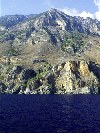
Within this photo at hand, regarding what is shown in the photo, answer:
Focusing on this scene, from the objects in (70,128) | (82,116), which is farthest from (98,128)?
(82,116)

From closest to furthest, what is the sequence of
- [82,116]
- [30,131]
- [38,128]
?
[30,131] < [38,128] < [82,116]

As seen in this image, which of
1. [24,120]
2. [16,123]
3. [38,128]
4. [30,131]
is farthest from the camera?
[24,120]

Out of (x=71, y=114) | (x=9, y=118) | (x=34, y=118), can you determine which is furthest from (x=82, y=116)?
(x=9, y=118)

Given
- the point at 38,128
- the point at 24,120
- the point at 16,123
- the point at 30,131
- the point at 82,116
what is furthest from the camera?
the point at 82,116

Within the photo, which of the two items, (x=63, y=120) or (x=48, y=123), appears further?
(x=63, y=120)

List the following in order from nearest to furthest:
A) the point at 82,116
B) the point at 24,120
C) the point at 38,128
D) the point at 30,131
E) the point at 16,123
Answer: the point at 30,131 < the point at 38,128 < the point at 16,123 < the point at 24,120 < the point at 82,116

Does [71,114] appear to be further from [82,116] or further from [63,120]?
[63,120]

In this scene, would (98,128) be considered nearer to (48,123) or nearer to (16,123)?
(48,123)

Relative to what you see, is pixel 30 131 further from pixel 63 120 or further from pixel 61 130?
pixel 63 120

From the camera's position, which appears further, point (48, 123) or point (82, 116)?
point (82, 116)
